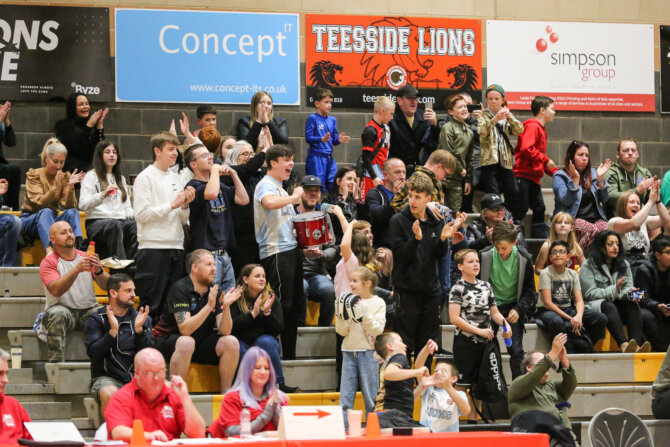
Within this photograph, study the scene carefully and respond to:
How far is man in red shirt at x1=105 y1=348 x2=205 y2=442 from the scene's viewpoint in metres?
5.91

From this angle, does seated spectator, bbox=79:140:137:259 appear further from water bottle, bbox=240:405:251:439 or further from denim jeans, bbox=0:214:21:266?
water bottle, bbox=240:405:251:439

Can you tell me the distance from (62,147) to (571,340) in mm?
4601

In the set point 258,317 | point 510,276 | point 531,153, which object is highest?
A: point 531,153

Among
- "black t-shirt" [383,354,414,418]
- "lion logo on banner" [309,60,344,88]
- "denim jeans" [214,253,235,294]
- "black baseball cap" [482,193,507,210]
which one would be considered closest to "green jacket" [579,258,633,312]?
"black baseball cap" [482,193,507,210]

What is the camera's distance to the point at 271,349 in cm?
758

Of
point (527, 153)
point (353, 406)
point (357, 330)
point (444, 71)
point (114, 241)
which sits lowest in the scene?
point (353, 406)

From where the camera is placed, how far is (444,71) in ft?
40.8

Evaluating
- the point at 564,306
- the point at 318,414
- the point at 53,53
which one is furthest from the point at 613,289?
the point at 53,53

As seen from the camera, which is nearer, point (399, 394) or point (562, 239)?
point (399, 394)

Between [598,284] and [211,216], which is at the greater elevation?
[211,216]

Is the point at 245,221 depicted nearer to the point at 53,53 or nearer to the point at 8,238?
the point at 8,238

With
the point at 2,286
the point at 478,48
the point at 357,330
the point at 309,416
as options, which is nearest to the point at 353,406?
the point at 357,330

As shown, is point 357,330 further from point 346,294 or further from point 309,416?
point 309,416

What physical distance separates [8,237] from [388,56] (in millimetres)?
5233
